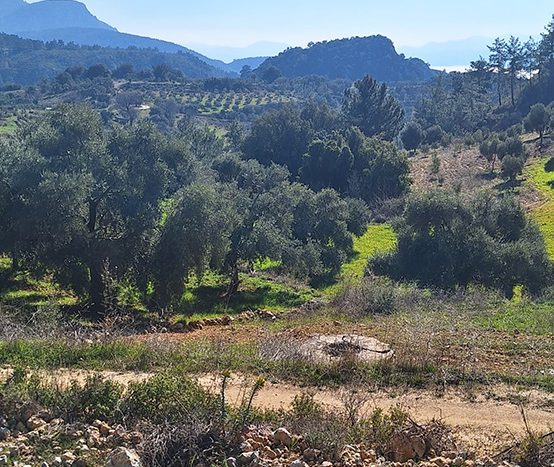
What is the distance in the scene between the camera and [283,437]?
6.73m

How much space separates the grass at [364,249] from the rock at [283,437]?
55.5 ft

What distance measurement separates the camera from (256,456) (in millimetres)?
6242

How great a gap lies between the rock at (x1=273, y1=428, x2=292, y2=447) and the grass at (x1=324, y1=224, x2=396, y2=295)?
1692 cm

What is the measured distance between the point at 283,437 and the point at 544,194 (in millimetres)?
Result: 35819

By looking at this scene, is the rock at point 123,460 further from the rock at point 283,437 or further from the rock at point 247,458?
the rock at point 283,437

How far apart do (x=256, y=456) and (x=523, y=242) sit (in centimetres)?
1944

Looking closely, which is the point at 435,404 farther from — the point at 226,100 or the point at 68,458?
the point at 226,100

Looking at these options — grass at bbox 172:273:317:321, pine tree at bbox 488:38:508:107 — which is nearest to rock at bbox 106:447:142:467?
grass at bbox 172:273:317:321

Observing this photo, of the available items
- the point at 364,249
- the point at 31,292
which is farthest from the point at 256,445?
the point at 364,249

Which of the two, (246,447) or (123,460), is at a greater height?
(123,460)

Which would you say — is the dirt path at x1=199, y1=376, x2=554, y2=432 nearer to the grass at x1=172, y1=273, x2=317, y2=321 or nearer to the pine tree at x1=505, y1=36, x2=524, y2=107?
the grass at x1=172, y1=273, x2=317, y2=321

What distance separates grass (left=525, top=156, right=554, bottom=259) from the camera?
30.3m

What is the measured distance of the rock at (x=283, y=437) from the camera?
6.71m

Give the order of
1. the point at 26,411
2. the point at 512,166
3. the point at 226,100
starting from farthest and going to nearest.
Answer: the point at 226,100 < the point at 512,166 < the point at 26,411
